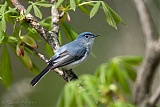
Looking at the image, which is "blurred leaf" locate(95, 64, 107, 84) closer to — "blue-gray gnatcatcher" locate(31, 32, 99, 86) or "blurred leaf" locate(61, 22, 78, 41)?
"blurred leaf" locate(61, 22, 78, 41)

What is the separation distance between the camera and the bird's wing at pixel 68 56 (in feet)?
11.6

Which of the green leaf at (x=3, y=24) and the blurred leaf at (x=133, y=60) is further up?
the green leaf at (x=3, y=24)

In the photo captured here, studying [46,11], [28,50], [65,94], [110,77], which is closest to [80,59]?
[28,50]

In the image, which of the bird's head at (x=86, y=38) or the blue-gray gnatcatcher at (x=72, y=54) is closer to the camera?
the blue-gray gnatcatcher at (x=72, y=54)

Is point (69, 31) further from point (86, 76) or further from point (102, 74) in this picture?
point (86, 76)

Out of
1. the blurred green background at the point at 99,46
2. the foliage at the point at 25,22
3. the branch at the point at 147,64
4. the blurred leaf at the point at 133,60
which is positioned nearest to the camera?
the blurred leaf at the point at 133,60

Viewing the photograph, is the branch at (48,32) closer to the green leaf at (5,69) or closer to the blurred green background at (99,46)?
the green leaf at (5,69)

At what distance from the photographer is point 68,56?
3.90 metres

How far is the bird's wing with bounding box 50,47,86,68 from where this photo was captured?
3.55 metres

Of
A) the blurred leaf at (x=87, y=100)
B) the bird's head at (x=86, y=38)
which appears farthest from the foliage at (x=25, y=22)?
the bird's head at (x=86, y=38)

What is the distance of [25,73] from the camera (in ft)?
21.0

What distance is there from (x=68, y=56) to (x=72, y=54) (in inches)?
2.9

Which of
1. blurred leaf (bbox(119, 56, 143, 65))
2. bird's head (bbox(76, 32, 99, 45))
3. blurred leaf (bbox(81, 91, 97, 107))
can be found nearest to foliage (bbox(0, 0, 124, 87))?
blurred leaf (bbox(119, 56, 143, 65))

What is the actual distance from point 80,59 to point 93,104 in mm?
2029
